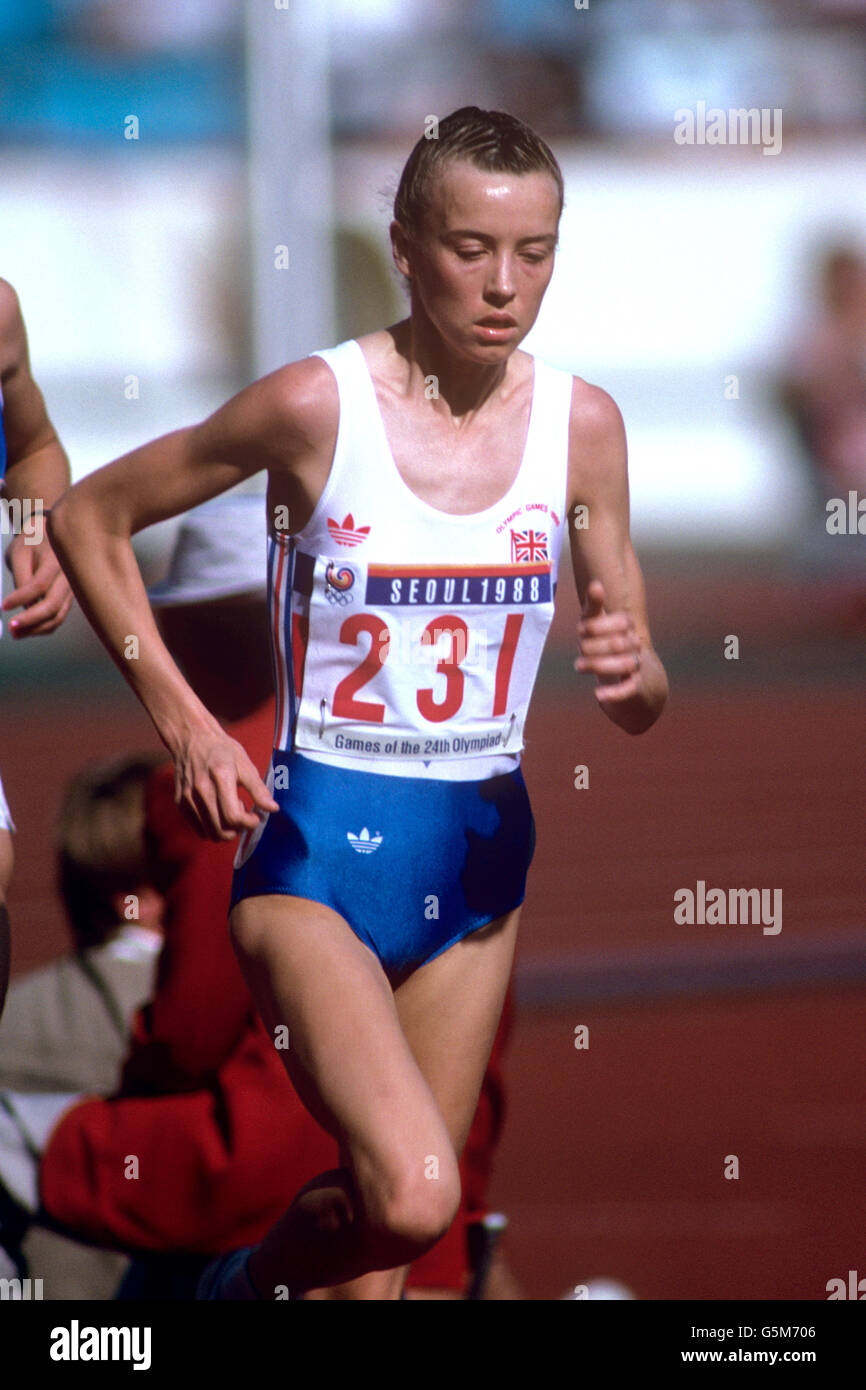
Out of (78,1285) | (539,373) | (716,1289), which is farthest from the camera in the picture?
(716,1289)

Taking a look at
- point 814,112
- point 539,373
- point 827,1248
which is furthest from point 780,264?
point 539,373

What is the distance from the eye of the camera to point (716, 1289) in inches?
169

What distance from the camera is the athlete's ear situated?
2.65m

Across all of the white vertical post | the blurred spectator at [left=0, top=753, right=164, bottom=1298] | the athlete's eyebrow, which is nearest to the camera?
the athlete's eyebrow

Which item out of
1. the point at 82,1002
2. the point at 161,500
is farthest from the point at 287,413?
the point at 82,1002

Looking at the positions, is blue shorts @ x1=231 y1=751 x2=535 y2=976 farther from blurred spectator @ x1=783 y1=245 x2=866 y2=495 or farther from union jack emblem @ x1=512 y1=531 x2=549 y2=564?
blurred spectator @ x1=783 y1=245 x2=866 y2=495

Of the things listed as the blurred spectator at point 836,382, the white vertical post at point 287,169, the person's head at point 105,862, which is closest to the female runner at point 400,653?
the person's head at point 105,862

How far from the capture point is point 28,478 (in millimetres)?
3027

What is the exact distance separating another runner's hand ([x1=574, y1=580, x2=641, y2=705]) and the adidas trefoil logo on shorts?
388 millimetres

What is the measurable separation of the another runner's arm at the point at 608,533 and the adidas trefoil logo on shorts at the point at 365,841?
370mm

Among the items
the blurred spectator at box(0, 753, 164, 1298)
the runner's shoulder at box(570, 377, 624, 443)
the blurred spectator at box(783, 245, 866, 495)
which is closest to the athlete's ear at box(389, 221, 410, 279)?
the runner's shoulder at box(570, 377, 624, 443)

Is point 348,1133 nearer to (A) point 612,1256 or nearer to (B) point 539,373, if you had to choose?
(B) point 539,373

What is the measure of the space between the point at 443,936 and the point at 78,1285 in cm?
84
